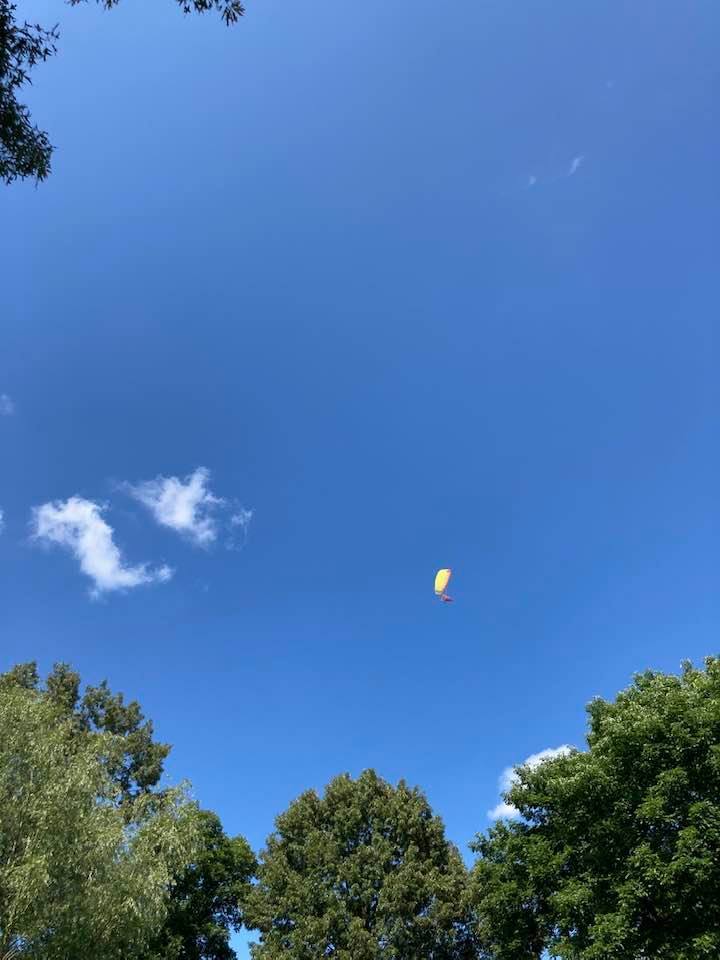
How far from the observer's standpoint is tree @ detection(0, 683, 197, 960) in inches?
704

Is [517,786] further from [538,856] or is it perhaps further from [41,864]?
[41,864]

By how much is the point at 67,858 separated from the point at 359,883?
1779cm

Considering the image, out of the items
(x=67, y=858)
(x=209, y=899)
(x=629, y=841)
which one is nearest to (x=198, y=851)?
(x=209, y=899)

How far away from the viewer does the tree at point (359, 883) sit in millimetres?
29828

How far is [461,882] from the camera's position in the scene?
106 feet

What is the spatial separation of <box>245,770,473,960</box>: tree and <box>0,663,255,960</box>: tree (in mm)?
3894

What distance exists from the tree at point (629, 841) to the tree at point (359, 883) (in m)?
8.32

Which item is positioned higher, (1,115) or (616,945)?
(1,115)

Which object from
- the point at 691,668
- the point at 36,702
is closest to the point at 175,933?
the point at 36,702

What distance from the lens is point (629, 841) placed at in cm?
1842

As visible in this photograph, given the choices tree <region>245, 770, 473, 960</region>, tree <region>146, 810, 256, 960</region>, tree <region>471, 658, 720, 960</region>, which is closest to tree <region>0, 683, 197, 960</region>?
tree <region>245, 770, 473, 960</region>

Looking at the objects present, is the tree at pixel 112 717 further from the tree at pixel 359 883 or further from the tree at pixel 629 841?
the tree at pixel 629 841

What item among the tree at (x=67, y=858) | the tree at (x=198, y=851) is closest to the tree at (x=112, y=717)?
the tree at (x=198, y=851)

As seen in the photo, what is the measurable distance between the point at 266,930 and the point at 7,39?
120 ft
